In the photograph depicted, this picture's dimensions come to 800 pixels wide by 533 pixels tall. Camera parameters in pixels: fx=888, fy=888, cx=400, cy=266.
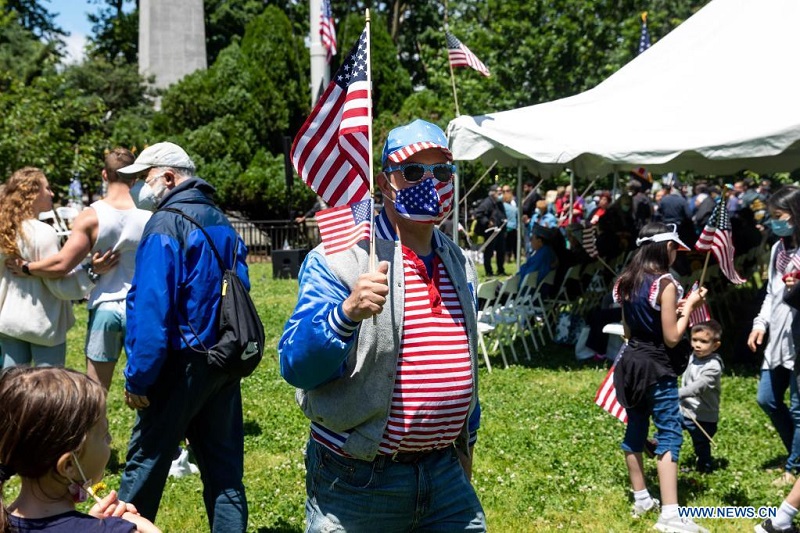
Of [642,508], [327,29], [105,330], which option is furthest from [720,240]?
[327,29]

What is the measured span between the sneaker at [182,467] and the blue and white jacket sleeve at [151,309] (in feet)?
7.18

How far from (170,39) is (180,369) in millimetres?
27493

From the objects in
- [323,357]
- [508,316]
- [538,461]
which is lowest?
[538,461]

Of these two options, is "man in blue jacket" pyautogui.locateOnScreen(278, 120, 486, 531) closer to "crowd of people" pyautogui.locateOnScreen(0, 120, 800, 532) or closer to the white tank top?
"crowd of people" pyautogui.locateOnScreen(0, 120, 800, 532)

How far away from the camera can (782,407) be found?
19.6 feet

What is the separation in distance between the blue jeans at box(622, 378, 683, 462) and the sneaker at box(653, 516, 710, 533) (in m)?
0.33

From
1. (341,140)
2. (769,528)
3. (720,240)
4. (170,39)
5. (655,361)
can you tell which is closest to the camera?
(341,140)

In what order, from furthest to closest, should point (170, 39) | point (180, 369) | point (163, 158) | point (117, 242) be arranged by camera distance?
1. point (170, 39)
2. point (117, 242)
3. point (163, 158)
4. point (180, 369)

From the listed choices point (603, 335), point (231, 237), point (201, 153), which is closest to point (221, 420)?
point (231, 237)

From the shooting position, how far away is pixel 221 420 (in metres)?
4.20

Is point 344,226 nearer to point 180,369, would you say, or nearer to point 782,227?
point 180,369

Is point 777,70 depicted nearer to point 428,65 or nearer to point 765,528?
point 765,528

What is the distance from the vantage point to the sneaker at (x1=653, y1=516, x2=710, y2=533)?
4.95m

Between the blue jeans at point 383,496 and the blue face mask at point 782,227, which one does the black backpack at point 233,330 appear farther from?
the blue face mask at point 782,227
